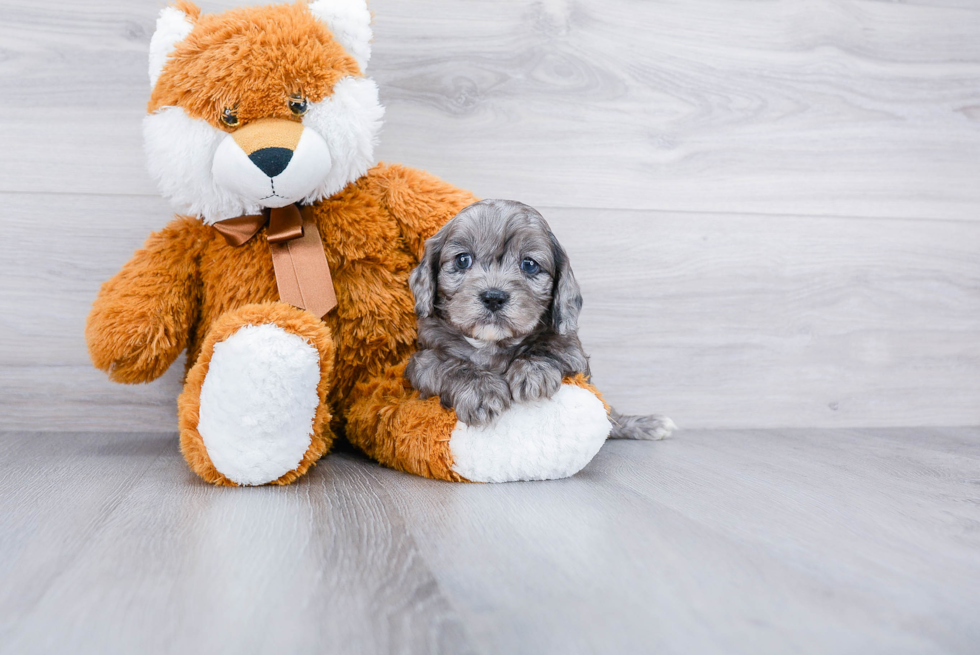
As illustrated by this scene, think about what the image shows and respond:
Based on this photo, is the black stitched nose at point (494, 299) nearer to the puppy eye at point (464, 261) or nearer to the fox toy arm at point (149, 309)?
the puppy eye at point (464, 261)

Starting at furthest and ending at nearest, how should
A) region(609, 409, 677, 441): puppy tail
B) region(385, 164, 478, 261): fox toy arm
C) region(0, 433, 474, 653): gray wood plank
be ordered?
region(609, 409, 677, 441): puppy tail
region(385, 164, 478, 261): fox toy arm
region(0, 433, 474, 653): gray wood plank

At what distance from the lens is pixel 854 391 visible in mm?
1837

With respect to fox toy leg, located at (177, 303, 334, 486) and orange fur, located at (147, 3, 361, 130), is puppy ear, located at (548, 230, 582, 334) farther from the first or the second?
orange fur, located at (147, 3, 361, 130)

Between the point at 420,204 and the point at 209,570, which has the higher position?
the point at 420,204

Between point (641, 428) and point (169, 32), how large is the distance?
1224mm

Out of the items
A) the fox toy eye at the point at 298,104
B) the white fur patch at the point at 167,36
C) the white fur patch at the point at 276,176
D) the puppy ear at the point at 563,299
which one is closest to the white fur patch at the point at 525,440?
the puppy ear at the point at 563,299

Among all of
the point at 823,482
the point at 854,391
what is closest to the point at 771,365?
the point at 854,391

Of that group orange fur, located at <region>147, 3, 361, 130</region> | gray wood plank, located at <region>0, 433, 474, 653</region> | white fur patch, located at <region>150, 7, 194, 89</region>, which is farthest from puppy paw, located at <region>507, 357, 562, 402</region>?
white fur patch, located at <region>150, 7, 194, 89</region>

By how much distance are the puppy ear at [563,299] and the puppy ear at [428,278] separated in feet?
0.64

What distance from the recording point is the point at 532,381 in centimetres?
115

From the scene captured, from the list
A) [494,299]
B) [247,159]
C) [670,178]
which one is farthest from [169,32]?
[670,178]

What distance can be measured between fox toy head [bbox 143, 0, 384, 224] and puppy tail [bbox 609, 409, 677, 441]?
828mm

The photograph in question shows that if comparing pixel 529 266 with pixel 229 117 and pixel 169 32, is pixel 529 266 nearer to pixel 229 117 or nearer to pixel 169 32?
pixel 229 117

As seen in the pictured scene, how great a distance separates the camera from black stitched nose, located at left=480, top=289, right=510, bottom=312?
44.4 inches
